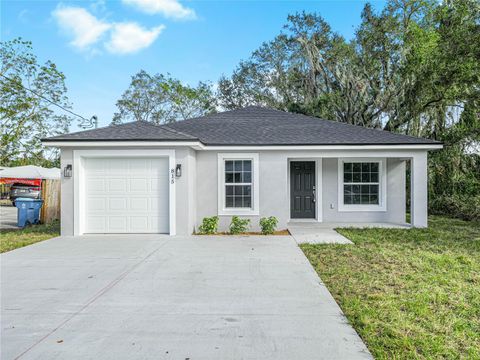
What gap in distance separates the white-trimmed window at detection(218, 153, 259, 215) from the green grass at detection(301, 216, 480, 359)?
2983 millimetres

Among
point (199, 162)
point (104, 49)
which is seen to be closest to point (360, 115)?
point (199, 162)

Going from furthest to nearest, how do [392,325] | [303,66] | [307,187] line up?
[303,66] → [307,187] → [392,325]

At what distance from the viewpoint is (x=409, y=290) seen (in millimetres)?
4770

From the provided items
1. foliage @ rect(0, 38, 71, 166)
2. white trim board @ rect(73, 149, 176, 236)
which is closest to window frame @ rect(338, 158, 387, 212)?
white trim board @ rect(73, 149, 176, 236)

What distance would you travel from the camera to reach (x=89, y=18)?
14.4m

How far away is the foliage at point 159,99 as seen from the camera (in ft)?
105

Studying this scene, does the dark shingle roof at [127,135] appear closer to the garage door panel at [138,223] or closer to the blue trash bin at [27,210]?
the garage door panel at [138,223]

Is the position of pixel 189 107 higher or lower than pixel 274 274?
higher

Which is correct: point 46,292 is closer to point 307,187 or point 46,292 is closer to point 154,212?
point 154,212

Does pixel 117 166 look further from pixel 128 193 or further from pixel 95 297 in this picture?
pixel 95 297

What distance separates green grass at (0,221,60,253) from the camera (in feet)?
26.9

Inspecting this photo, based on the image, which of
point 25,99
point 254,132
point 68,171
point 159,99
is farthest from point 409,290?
point 159,99

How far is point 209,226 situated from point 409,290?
5.88 meters

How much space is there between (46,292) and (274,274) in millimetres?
3430
